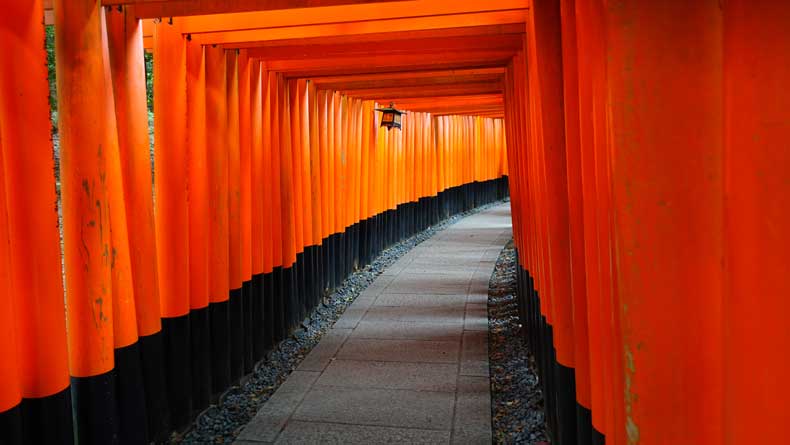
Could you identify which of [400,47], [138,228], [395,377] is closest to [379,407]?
[395,377]

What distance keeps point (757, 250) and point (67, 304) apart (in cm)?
338

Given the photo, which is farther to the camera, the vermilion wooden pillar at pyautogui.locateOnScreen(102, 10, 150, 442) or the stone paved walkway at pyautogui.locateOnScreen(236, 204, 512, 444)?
the stone paved walkway at pyautogui.locateOnScreen(236, 204, 512, 444)

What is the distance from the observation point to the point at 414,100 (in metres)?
12.2

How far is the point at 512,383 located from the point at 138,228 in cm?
349

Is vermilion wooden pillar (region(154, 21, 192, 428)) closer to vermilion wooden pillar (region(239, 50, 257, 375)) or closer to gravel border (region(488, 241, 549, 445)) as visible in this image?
vermilion wooden pillar (region(239, 50, 257, 375))

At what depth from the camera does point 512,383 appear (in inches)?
233

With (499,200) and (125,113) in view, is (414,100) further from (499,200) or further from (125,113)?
(499,200)

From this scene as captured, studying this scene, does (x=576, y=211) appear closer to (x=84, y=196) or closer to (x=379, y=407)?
(x=84, y=196)

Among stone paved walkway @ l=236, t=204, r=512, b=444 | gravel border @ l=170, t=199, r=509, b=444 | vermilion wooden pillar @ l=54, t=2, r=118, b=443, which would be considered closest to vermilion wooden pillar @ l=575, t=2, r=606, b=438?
stone paved walkway @ l=236, t=204, r=512, b=444

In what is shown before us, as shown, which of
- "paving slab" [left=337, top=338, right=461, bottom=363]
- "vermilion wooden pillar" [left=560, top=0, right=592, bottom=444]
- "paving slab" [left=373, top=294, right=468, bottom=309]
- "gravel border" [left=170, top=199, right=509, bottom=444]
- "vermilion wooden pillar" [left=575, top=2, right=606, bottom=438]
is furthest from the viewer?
"paving slab" [left=373, top=294, right=468, bottom=309]

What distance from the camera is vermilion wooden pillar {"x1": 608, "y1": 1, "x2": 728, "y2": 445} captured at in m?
1.72

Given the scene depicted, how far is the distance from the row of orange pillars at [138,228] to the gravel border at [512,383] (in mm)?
2337

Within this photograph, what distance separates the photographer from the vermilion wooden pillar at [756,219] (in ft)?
5.16

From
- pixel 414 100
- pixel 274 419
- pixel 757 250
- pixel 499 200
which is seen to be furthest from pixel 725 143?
pixel 499 200
